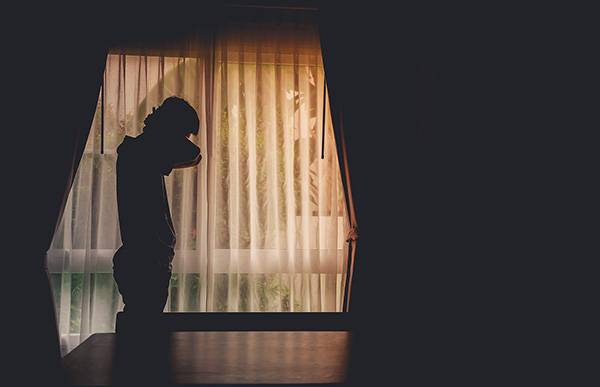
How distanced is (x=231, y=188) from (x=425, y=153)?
112 centimetres

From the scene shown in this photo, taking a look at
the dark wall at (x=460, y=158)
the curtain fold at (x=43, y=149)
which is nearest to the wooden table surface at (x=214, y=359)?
the dark wall at (x=460, y=158)

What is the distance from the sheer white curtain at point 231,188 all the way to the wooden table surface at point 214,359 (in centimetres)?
114

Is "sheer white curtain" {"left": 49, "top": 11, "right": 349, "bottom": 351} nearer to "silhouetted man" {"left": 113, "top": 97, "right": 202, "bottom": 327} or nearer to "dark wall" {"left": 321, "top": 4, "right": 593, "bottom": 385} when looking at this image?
"dark wall" {"left": 321, "top": 4, "right": 593, "bottom": 385}

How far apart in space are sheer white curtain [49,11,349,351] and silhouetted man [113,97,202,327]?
1071 millimetres

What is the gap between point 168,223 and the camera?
1.27 metres

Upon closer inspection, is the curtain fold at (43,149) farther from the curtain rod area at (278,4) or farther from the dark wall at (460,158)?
the dark wall at (460,158)

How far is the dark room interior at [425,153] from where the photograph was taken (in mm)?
1750

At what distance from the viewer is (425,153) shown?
2.22m

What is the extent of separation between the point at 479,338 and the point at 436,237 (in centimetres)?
83

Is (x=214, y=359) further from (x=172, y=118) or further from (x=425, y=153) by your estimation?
(x=425, y=153)

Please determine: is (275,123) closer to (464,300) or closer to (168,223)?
(168,223)

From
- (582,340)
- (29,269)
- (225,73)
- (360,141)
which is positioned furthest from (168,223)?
(582,340)

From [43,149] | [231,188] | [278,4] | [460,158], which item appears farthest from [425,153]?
[43,149]

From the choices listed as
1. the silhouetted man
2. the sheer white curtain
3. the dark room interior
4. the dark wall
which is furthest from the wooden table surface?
the sheer white curtain
